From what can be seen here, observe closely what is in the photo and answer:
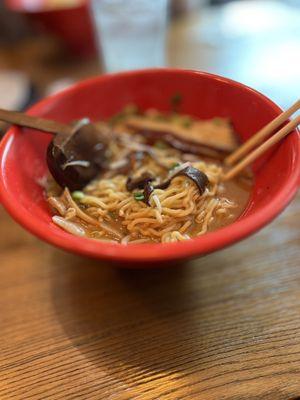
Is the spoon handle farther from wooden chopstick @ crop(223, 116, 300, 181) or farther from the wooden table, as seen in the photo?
wooden chopstick @ crop(223, 116, 300, 181)

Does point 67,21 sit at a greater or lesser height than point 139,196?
greater

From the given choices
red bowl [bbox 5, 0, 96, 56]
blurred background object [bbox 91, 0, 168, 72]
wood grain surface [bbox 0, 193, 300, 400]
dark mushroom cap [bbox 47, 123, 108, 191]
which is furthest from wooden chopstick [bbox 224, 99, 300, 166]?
red bowl [bbox 5, 0, 96, 56]

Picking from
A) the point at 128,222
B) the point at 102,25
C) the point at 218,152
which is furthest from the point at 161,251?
the point at 102,25

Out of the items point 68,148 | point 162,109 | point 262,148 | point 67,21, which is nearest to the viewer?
point 262,148

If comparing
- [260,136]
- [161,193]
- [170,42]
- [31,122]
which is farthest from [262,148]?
[170,42]

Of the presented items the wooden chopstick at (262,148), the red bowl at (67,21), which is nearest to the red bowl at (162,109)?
the wooden chopstick at (262,148)

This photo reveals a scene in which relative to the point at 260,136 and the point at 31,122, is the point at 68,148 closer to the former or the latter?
the point at 31,122

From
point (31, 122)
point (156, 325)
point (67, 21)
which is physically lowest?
point (156, 325)
